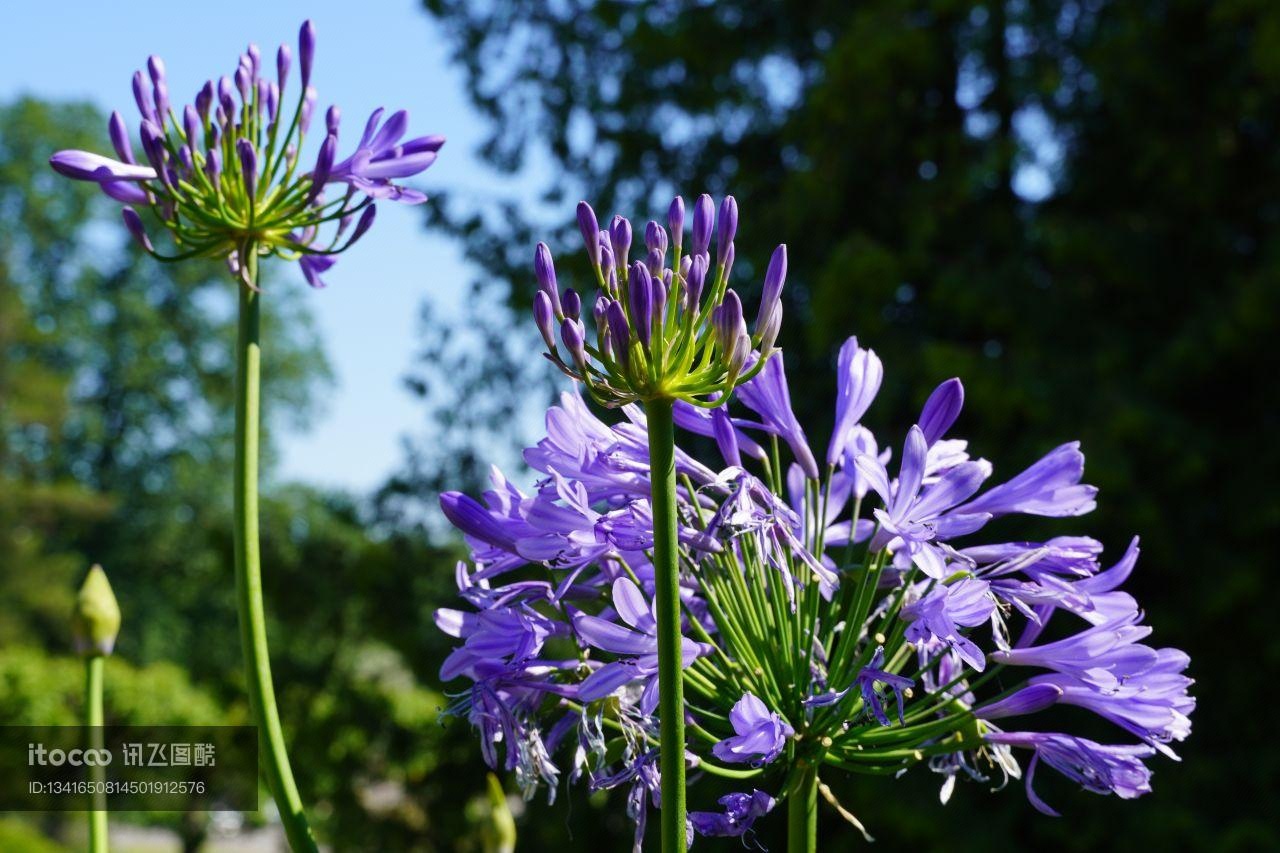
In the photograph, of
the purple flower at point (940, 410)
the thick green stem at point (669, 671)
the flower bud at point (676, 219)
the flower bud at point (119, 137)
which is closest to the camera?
the thick green stem at point (669, 671)

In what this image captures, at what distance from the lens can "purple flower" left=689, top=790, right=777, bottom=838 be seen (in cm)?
140

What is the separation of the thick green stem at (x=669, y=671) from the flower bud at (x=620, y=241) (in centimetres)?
27

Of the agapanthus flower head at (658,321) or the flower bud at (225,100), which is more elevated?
the flower bud at (225,100)

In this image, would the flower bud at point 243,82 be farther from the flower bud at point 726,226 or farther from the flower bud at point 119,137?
the flower bud at point 726,226

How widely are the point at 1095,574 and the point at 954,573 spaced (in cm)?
23

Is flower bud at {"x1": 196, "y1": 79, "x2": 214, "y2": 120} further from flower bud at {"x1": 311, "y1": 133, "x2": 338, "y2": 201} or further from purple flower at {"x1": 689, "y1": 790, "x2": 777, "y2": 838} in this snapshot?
purple flower at {"x1": 689, "y1": 790, "x2": 777, "y2": 838}

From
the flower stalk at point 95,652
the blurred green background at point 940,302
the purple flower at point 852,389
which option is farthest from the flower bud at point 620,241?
the blurred green background at point 940,302

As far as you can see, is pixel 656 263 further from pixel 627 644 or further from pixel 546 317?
pixel 627 644

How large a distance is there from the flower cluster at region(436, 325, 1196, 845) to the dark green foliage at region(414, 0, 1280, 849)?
7851mm

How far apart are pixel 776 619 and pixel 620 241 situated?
1.75ft

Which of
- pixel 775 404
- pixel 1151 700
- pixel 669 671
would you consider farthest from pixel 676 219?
pixel 1151 700

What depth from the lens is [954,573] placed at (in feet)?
4.76

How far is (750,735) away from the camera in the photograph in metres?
1.25

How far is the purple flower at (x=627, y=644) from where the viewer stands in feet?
4.31
